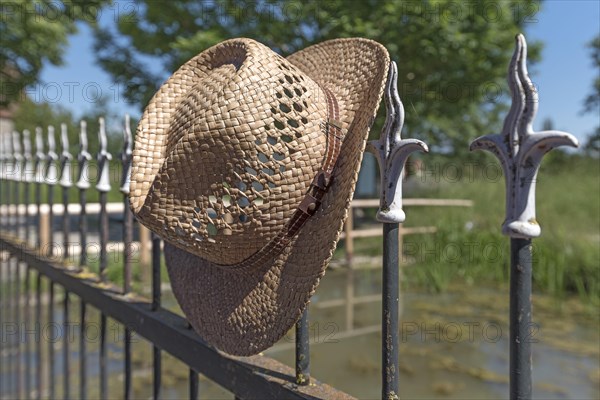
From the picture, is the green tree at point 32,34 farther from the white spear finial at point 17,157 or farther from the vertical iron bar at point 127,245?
the vertical iron bar at point 127,245

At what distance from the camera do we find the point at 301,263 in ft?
3.48

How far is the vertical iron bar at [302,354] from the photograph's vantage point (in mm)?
1169

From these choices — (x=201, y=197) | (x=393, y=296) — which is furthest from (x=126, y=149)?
(x=393, y=296)

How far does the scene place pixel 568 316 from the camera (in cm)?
548

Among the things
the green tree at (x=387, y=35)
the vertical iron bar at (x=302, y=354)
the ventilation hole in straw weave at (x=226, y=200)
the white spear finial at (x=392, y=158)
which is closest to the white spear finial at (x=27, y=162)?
the ventilation hole in straw weave at (x=226, y=200)

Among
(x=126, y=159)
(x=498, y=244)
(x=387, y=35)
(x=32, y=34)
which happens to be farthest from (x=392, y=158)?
(x=32, y=34)

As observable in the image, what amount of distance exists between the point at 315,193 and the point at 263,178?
0.11 metres

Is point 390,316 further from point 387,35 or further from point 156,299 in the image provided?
point 387,35

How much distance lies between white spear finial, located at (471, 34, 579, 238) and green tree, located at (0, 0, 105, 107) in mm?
12392

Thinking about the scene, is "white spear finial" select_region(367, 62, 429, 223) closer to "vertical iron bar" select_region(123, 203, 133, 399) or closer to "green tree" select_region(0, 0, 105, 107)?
"vertical iron bar" select_region(123, 203, 133, 399)

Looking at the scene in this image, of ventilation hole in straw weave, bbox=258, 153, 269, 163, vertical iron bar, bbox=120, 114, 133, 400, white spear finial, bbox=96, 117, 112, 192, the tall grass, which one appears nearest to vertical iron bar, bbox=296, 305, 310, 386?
ventilation hole in straw weave, bbox=258, 153, 269, 163

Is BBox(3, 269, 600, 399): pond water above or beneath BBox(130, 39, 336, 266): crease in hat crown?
beneath

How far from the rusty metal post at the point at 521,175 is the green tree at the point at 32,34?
12397 millimetres

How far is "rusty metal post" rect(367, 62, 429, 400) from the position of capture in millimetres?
980
